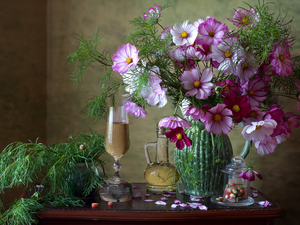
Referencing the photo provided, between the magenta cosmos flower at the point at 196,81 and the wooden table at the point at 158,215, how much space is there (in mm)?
375

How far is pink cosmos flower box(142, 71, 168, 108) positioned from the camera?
3.25 feet

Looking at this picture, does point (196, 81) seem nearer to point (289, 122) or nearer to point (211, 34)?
point (211, 34)

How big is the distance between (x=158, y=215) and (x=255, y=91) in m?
0.51

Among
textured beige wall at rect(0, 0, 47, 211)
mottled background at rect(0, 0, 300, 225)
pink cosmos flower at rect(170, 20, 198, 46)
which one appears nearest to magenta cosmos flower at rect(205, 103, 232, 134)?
pink cosmos flower at rect(170, 20, 198, 46)

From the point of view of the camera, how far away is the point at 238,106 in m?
0.97

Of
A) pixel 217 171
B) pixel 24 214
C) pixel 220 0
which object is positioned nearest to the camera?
pixel 24 214

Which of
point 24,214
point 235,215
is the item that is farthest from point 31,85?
point 235,215

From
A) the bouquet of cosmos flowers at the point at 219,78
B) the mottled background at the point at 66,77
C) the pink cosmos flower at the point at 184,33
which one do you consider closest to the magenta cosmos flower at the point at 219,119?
the bouquet of cosmos flowers at the point at 219,78

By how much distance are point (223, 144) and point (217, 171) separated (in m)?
0.10

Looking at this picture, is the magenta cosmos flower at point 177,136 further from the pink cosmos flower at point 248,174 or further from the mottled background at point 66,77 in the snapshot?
the mottled background at point 66,77

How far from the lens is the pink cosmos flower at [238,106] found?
0.97m

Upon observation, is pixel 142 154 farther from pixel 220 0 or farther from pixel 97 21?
pixel 220 0

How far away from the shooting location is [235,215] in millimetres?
1015

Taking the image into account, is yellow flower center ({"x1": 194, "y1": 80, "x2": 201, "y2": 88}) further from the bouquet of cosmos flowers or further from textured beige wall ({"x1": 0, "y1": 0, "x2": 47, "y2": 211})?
textured beige wall ({"x1": 0, "y1": 0, "x2": 47, "y2": 211})
